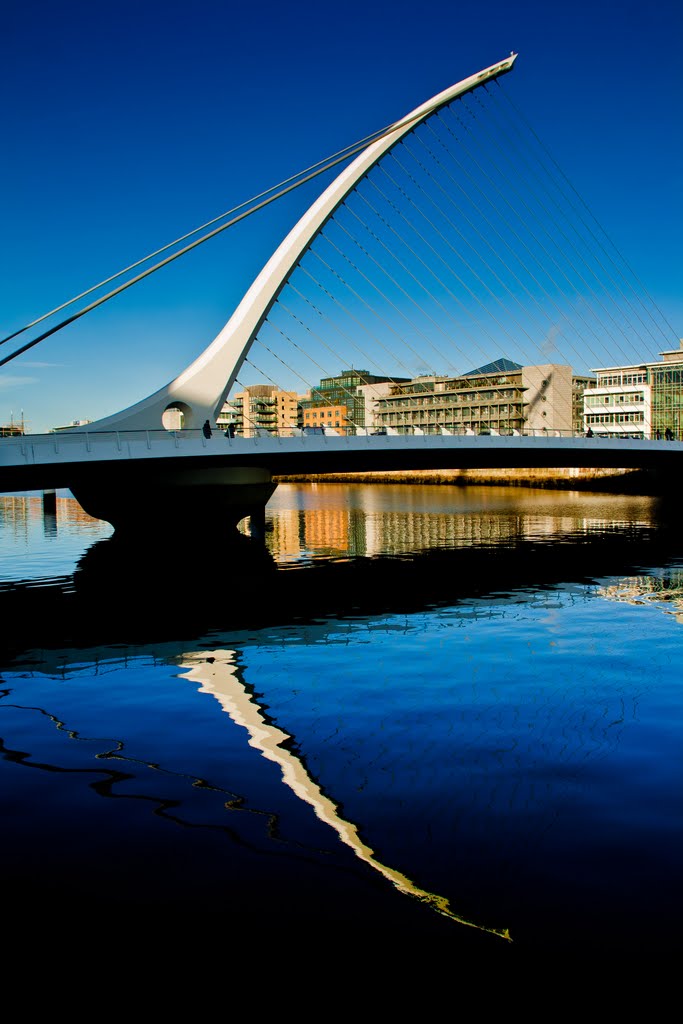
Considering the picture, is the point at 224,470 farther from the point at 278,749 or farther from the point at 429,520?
the point at 278,749

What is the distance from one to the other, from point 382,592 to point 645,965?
17.6 metres

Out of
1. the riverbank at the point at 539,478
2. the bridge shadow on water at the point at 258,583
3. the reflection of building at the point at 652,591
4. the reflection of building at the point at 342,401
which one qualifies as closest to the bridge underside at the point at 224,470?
the bridge shadow on water at the point at 258,583

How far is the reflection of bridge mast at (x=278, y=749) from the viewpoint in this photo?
5.56 metres

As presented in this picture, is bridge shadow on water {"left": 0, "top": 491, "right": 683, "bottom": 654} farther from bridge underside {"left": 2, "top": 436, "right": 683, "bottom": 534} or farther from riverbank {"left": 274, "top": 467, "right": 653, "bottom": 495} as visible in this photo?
riverbank {"left": 274, "top": 467, "right": 653, "bottom": 495}

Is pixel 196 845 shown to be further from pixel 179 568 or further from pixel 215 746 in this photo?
pixel 179 568

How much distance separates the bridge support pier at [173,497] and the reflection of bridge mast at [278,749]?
2378cm

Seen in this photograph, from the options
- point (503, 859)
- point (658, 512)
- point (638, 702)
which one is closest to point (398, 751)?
point (503, 859)

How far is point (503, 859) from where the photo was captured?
598 cm

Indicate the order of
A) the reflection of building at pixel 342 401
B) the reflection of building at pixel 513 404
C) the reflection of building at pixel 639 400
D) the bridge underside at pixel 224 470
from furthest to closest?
the reflection of building at pixel 342 401 → the reflection of building at pixel 513 404 → the reflection of building at pixel 639 400 → the bridge underside at pixel 224 470

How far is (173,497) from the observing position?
38000mm

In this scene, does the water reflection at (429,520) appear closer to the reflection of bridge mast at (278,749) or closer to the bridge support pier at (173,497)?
the bridge support pier at (173,497)

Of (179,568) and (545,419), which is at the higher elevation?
(545,419)

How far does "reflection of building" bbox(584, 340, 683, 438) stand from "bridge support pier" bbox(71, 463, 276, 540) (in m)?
61.6

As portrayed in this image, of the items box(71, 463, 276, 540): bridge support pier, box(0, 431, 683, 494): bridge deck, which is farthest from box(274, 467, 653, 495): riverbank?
box(71, 463, 276, 540): bridge support pier
